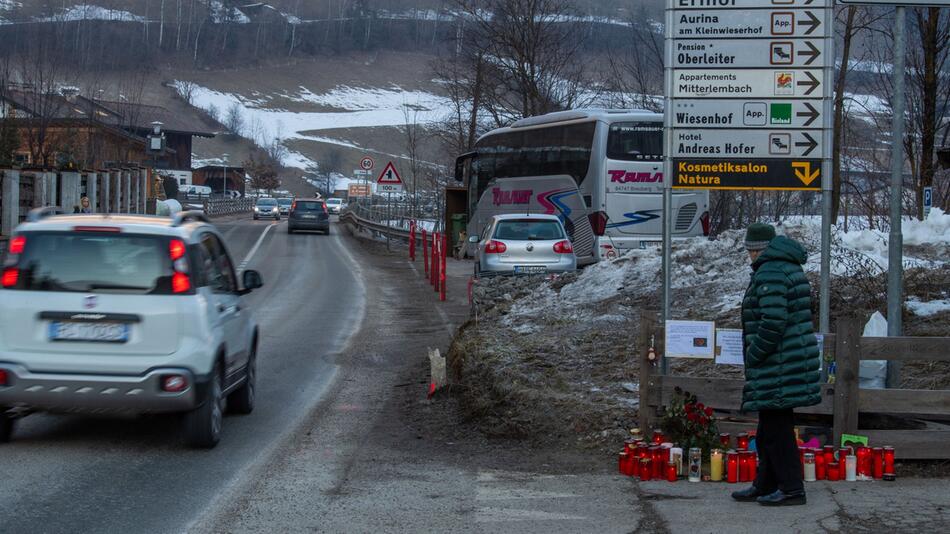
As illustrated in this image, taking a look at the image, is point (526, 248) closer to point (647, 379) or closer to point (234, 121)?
point (647, 379)

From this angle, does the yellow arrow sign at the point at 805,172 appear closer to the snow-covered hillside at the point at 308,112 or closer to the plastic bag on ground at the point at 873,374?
the plastic bag on ground at the point at 873,374

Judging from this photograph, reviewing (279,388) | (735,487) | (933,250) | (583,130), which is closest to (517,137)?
(583,130)

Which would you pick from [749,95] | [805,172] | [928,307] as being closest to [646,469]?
[805,172]

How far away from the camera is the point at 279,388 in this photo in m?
11.9

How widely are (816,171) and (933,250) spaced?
7.65 metres

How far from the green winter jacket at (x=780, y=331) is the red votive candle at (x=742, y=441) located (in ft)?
3.75

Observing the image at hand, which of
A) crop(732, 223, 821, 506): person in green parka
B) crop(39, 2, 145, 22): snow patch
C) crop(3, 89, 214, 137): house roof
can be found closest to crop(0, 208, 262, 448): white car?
crop(732, 223, 821, 506): person in green parka

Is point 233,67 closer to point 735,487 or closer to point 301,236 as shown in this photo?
point 301,236

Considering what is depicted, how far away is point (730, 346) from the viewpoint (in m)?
7.70

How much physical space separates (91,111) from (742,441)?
46667 millimetres

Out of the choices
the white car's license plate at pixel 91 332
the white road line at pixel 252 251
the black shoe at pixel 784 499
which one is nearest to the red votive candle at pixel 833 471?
the black shoe at pixel 784 499

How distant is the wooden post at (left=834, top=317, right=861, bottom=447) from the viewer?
752 cm

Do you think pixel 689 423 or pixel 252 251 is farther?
pixel 252 251

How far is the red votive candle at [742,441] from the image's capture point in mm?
7586
